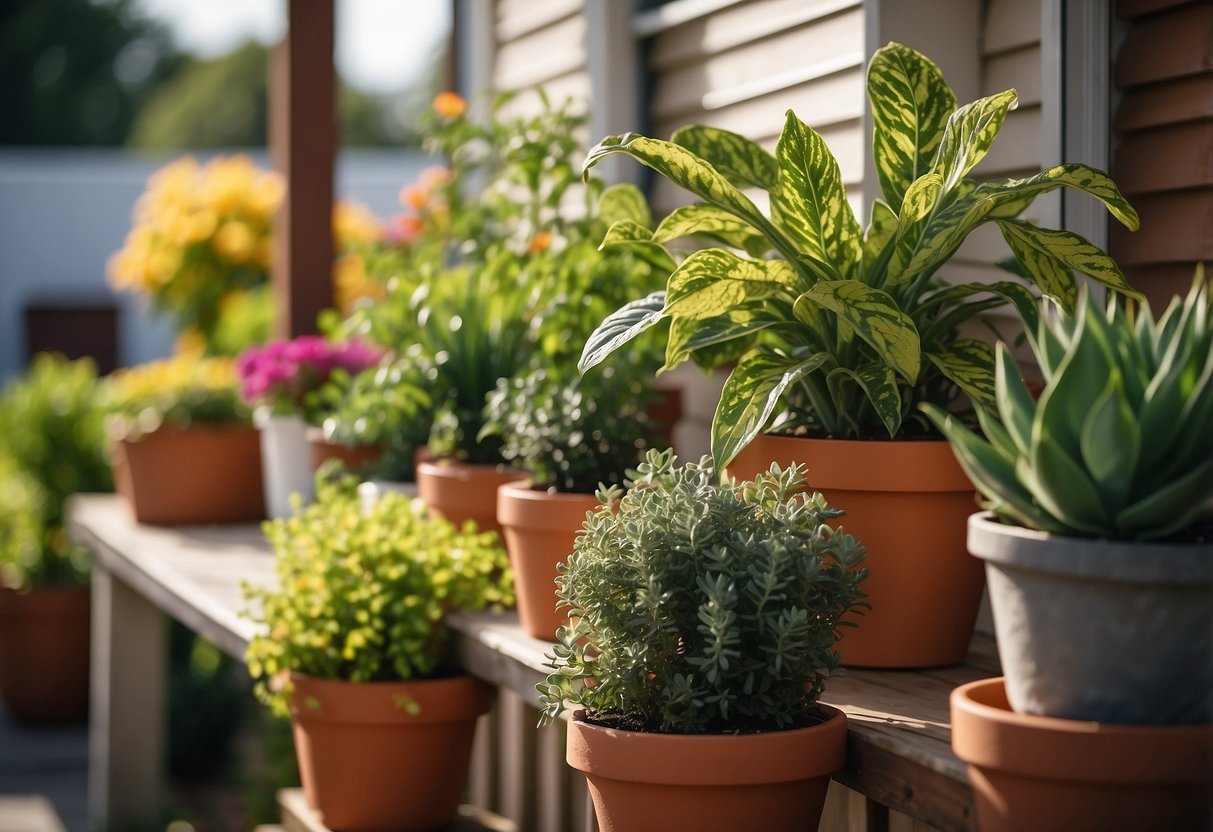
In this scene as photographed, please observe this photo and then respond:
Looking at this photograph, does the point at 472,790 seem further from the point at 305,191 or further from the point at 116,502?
the point at 305,191

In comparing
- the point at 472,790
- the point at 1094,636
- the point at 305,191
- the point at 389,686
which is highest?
the point at 305,191

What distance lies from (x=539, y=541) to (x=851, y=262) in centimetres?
57

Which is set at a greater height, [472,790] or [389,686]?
[389,686]

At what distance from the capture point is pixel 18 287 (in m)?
13.8

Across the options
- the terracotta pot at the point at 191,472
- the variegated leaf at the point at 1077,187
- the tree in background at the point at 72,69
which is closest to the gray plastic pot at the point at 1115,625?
the variegated leaf at the point at 1077,187

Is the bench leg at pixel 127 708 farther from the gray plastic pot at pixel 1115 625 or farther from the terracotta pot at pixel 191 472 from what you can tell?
the gray plastic pot at pixel 1115 625

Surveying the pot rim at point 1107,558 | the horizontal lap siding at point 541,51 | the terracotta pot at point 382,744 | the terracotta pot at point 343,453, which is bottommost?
the terracotta pot at point 382,744

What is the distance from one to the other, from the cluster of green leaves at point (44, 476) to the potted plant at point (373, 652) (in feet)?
10.3

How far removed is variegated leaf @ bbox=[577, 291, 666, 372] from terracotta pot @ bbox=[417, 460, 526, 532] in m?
0.53

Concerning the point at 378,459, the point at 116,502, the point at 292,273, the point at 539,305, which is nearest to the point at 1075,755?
the point at 539,305

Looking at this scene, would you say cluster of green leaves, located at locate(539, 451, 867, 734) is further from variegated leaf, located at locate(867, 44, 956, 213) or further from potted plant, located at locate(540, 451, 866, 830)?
variegated leaf, located at locate(867, 44, 956, 213)

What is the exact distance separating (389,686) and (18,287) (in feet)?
42.9

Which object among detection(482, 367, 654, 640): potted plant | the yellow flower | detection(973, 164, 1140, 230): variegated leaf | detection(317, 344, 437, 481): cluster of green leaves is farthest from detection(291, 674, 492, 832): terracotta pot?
the yellow flower

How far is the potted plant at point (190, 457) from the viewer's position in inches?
132
